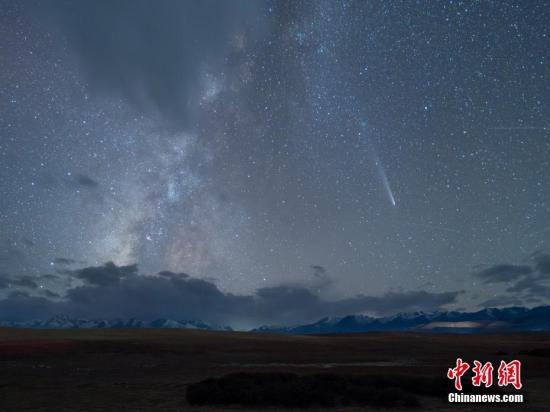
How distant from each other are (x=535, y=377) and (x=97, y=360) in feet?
148

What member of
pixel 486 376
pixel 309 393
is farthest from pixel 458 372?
pixel 309 393

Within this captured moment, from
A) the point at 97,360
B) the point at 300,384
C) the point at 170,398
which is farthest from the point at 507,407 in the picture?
the point at 97,360

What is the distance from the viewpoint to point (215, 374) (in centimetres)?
3638

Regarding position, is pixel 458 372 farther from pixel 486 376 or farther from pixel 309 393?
pixel 309 393

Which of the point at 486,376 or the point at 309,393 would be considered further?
the point at 486,376

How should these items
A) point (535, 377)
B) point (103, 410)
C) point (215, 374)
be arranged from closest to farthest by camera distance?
point (103, 410) < point (535, 377) < point (215, 374)

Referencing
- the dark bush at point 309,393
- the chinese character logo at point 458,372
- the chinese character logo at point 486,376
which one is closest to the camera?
the chinese character logo at point 458,372

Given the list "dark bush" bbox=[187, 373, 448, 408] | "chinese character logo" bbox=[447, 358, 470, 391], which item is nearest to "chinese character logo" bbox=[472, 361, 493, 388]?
"chinese character logo" bbox=[447, 358, 470, 391]

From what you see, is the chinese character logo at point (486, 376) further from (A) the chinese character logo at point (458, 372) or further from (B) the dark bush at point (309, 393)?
(B) the dark bush at point (309, 393)

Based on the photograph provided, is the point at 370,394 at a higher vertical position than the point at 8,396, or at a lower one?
higher

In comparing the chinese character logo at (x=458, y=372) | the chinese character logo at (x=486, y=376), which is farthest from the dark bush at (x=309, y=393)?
the chinese character logo at (x=486, y=376)

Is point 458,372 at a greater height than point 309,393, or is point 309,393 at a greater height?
point 458,372

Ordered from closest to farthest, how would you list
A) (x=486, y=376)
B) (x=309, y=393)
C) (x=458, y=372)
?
(x=458, y=372)
(x=309, y=393)
(x=486, y=376)

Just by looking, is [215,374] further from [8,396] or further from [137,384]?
[8,396]
